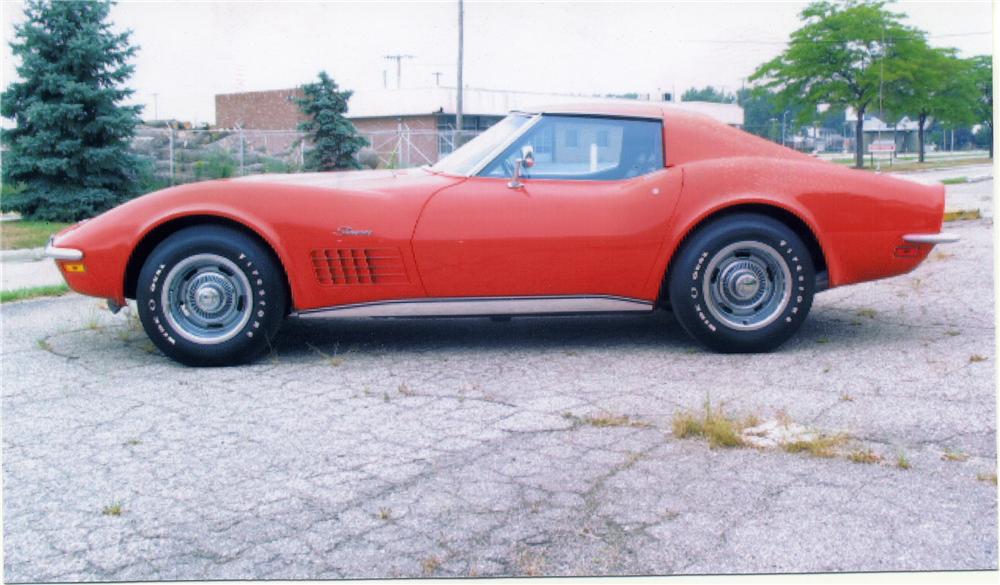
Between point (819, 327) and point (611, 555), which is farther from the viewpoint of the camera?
point (819, 327)

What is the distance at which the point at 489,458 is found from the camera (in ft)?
10.9

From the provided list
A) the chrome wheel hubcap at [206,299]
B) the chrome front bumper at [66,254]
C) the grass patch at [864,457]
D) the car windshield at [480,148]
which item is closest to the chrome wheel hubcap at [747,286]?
the car windshield at [480,148]

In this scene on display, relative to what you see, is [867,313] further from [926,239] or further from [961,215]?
[961,215]

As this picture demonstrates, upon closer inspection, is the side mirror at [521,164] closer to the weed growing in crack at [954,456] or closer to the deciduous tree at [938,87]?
the deciduous tree at [938,87]

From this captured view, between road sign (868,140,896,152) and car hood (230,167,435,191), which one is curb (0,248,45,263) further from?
road sign (868,140,896,152)

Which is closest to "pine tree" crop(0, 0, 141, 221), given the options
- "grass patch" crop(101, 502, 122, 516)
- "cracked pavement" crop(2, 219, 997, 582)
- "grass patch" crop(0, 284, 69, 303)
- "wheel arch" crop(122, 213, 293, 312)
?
"grass patch" crop(0, 284, 69, 303)

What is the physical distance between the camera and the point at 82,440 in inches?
142

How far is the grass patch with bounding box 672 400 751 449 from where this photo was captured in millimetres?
3373

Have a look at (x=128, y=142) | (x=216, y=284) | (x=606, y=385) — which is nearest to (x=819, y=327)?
(x=606, y=385)

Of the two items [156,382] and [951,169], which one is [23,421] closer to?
[156,382]

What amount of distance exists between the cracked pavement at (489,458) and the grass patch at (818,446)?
0.16ft

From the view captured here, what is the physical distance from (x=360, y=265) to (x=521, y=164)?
3.07 feet

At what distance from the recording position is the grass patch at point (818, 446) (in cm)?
326

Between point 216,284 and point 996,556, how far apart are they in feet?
11.4
